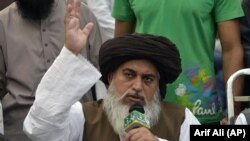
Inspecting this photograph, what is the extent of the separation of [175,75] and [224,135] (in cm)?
93

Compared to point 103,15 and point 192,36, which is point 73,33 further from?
point 103,15

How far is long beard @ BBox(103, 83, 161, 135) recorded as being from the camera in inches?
150

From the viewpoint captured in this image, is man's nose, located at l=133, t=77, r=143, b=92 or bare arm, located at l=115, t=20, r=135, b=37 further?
bare arm, located at l=115, t=20, r=135, b=37

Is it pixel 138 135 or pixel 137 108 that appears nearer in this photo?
pixel 138 135

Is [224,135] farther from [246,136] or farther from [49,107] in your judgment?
[49,107]

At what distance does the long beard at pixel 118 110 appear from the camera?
3.81 m

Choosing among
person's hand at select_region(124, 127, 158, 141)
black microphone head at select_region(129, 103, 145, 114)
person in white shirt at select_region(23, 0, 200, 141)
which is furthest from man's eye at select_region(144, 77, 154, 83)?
person's hand at select_region(124, 127, 158, 141)

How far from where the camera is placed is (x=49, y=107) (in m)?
3.47

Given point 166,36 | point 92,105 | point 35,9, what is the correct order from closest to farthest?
point 92,105
point 166,36
point 35,9

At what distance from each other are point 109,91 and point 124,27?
0.77 meters

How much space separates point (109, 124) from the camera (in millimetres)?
3850

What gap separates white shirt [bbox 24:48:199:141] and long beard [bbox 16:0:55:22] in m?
1.23

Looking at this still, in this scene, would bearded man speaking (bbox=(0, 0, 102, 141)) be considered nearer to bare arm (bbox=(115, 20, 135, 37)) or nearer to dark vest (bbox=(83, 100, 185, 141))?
bare arm (bbox=(115, 20, 135, 37))

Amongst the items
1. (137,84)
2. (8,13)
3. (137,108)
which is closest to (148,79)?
(137,84)
